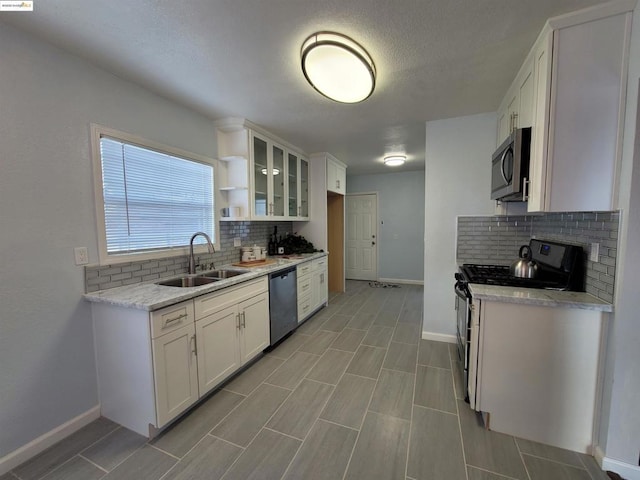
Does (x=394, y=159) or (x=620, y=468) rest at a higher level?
(x=394, y=159)

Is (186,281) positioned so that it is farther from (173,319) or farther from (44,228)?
(44,228)

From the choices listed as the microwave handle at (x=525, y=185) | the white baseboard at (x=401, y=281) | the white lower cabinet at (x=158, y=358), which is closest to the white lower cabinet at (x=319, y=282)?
the white lower cabinet at (x=158, y=358)

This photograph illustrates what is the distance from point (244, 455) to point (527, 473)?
1.59 meters

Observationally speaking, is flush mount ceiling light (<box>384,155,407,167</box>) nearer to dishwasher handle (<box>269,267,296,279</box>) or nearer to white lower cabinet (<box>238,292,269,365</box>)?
dishwasher handle (<box>269,267,296,279</box>)

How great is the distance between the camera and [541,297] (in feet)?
5.36

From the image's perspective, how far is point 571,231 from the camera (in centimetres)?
195

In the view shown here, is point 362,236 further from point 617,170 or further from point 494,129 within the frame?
point 617,170

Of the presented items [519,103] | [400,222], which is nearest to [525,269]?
[519,103]

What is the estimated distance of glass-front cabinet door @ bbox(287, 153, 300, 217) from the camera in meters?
3.84

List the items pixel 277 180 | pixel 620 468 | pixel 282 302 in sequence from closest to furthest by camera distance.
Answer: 1. pixel 620 468
2. pixel 282 302
3. pixel 277 180

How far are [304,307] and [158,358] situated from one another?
207 centimetres

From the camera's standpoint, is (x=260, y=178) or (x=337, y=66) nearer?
(x=337, y=66)

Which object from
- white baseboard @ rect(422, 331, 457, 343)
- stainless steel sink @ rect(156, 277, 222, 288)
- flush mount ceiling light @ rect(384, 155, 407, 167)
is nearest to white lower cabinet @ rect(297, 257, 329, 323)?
stainless steel sink @ rect(156, 277, 222, 288)

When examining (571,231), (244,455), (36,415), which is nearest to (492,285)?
(571,231)
